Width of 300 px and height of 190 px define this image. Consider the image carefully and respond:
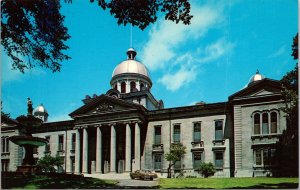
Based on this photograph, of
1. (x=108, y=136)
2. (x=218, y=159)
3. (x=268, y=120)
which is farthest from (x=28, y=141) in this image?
(x=268, y=120)


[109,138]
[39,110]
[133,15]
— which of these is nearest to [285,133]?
[109,138]

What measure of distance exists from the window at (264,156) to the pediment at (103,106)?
1233 centimetres

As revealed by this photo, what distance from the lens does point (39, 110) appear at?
56.8 m

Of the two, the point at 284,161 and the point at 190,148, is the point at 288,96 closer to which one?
the point at 284,161

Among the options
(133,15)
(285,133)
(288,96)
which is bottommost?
(285,133)

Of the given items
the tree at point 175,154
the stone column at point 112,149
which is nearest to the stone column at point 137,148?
the stone column at point 112,149

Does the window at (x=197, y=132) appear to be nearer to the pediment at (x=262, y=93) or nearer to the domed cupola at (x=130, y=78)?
the pediment at (x=262, y=93)

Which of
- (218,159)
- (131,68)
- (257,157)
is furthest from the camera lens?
(131,68)

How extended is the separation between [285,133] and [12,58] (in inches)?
833

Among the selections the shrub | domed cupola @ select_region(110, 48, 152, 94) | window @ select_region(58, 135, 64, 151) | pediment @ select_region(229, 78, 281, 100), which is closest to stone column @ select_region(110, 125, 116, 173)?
window @ select_region(58, 135, 64, 151)

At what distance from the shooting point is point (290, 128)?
94.9 ft

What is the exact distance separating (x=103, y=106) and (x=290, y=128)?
1840 cm

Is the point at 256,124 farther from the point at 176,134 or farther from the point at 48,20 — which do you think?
the point at 48,20

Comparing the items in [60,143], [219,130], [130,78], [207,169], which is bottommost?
[207,169]
